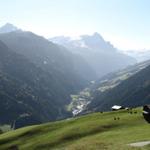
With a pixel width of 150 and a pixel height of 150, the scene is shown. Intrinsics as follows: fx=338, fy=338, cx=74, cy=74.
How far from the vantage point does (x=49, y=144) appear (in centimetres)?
7881

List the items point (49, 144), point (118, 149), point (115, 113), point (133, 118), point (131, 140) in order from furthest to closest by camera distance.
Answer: point (115, 113) → point (133, 118) → point (49, 144) → point (131, 140) → point (118, 149)

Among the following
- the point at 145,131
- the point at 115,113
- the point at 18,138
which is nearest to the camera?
the point at 145,131

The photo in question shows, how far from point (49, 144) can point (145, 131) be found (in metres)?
23.1

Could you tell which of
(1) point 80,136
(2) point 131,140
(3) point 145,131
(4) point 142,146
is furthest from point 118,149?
(1) point 80,136

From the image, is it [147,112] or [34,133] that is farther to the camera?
[34,133]

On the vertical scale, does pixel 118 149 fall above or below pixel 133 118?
below

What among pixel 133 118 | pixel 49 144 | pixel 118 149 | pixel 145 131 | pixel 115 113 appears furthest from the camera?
pixel 115 113

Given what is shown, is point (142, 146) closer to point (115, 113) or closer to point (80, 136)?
point (80, 136)

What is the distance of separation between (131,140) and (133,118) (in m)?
27.8

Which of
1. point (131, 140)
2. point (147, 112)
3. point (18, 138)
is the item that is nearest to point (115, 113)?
point (147, 112)

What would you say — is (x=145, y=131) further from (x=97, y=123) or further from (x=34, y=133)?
(x=34, y=133)

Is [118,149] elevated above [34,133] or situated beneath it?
situated beneath

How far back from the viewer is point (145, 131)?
6875 cm

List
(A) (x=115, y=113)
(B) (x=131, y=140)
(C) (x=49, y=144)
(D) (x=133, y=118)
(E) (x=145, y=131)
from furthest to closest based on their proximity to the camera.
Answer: (A) (x=115, y=113) < (D) (x=133, y=118) < (C) (x=49, y=144) < (E) (x=145, y=131) < (B) (x=131, y=140)
